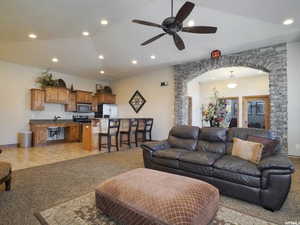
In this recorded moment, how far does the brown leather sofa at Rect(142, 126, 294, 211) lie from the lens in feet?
6.70

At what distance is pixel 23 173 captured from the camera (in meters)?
3.31

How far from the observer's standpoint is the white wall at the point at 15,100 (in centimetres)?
585

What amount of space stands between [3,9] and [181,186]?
446 cm

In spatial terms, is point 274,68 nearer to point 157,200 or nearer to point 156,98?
point 156,98

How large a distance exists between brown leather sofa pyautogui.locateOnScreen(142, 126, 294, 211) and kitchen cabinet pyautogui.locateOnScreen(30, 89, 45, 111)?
5312 mm

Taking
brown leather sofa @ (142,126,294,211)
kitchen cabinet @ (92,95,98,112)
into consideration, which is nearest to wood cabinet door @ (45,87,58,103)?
kitchen cabinet @ (92,95,98,112)

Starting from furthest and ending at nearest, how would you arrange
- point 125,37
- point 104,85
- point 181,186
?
point 104,85 → point 125,37 → point 181,186

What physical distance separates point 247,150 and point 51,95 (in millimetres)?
6967

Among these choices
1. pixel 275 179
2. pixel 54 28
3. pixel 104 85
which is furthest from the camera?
pixel 104 85

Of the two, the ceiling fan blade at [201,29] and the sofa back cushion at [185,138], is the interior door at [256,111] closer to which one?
the sofa back cushion at [185,138]

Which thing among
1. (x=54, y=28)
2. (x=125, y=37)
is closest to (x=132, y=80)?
(x=125, y=37)

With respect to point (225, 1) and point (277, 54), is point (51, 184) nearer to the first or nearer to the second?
point (225, 1)

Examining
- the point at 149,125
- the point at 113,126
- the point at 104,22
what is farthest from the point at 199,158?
the point at 149,125

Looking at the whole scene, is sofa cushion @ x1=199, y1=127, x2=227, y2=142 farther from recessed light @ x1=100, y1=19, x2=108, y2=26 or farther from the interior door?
the interior door
